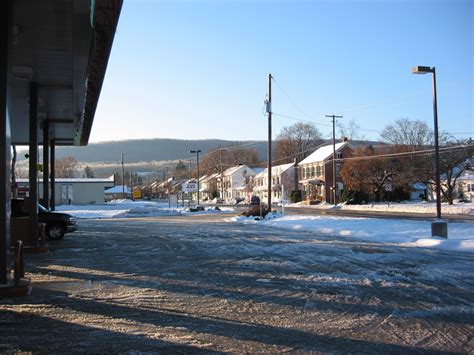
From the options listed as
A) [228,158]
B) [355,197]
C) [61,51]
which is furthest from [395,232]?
[228,158]

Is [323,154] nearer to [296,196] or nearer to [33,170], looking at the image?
[296,196]

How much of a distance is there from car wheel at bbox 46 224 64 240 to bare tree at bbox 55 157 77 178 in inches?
5683

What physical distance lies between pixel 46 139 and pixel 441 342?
933 inches

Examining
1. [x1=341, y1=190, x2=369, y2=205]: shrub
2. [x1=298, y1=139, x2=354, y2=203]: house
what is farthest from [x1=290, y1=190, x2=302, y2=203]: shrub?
[x1=341, y1=190, x2=369, y2=205]: shrub

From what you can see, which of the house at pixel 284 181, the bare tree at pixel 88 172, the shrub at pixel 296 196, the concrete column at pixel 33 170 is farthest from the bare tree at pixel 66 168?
the concrete column at pixel 33 170

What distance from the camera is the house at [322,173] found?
81.7 metres

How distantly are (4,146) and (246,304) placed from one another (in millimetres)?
5423

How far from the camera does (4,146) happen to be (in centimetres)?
980

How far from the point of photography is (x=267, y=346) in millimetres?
6418

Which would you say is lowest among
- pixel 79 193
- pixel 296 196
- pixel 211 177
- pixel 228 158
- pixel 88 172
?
pixel 296 196

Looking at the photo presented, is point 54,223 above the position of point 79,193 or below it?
below

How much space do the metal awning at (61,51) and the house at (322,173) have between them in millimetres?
59664

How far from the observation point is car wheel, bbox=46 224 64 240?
2189cm

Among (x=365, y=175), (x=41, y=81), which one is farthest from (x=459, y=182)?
(x=41, y=81)
